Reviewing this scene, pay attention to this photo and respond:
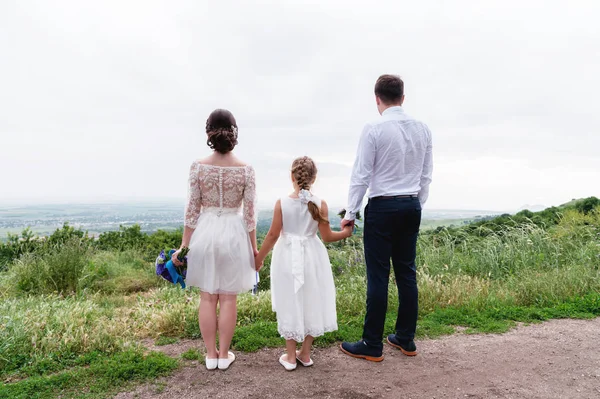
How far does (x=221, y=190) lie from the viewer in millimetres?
3709

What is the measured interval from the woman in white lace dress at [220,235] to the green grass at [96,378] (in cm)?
51

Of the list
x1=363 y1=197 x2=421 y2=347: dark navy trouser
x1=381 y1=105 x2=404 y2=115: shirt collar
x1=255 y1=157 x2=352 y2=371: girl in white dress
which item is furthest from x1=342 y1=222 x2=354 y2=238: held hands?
x1=381 y1=105 x2=404 y2=115: shirt collar

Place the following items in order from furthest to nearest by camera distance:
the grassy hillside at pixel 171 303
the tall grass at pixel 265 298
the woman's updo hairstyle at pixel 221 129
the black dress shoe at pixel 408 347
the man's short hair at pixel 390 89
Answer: the tall grass at pixel 265 298 → the black dress shoe at pixel 408 347 → the grassy hillside at pixel 171 303 → the man's short hair at pixel 390 89 → the woman's updo hairstyle at pixel 221 129

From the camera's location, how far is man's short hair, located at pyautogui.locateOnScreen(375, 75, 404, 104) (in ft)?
12.5

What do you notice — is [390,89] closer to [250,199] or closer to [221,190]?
[250,199]

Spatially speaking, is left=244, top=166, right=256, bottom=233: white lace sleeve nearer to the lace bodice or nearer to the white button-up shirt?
the lace bodice

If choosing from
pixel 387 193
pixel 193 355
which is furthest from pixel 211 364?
pixel 387 193

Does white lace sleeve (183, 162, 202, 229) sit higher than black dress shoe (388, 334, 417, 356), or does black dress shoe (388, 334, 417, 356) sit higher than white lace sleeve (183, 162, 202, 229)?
white lace sleeve (183, 162, 202, 229)

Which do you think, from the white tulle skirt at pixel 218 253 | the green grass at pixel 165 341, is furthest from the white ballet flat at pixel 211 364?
the green grass at pixel 165 341

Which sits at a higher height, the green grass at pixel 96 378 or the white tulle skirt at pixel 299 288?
the white tulle skirt at pixel 299 288

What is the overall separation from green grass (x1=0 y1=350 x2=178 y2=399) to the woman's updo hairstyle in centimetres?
204

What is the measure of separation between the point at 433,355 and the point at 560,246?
5672 millimetres

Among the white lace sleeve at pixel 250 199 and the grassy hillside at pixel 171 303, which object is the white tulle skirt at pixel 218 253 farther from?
the grassy hillside at pixel 171 303

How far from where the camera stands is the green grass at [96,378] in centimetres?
347
